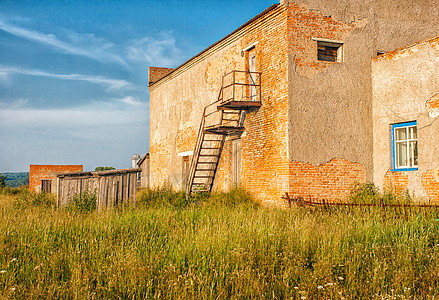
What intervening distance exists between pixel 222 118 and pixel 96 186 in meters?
5.48

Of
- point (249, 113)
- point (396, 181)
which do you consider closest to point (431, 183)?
point (396, 181)

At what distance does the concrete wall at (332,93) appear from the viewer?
12273mm

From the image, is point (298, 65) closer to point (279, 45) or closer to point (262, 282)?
point (279, 45)

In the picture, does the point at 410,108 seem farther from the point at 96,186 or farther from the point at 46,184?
the point at 46,184

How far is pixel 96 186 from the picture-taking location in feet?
39.8

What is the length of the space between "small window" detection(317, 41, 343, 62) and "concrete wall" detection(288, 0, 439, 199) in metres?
0.21

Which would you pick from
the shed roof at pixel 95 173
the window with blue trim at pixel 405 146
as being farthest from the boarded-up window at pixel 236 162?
the window with blue trim at pixel 405 146

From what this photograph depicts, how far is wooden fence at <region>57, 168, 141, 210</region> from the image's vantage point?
1202 cm

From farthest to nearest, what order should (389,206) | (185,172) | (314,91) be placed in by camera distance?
(185,172) → (314,91) → (389,206)

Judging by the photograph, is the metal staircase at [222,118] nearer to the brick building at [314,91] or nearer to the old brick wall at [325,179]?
the brick building at [314,91]

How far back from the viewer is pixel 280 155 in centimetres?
1249

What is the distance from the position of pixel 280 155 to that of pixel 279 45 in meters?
3.51

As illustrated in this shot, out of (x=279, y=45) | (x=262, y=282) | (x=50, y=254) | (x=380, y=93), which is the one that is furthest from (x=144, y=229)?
(x=380, y=93)

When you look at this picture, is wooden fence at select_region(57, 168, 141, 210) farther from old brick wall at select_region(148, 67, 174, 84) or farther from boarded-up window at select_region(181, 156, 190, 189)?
old brick wall at select_region(148, 67, 174, 84)
